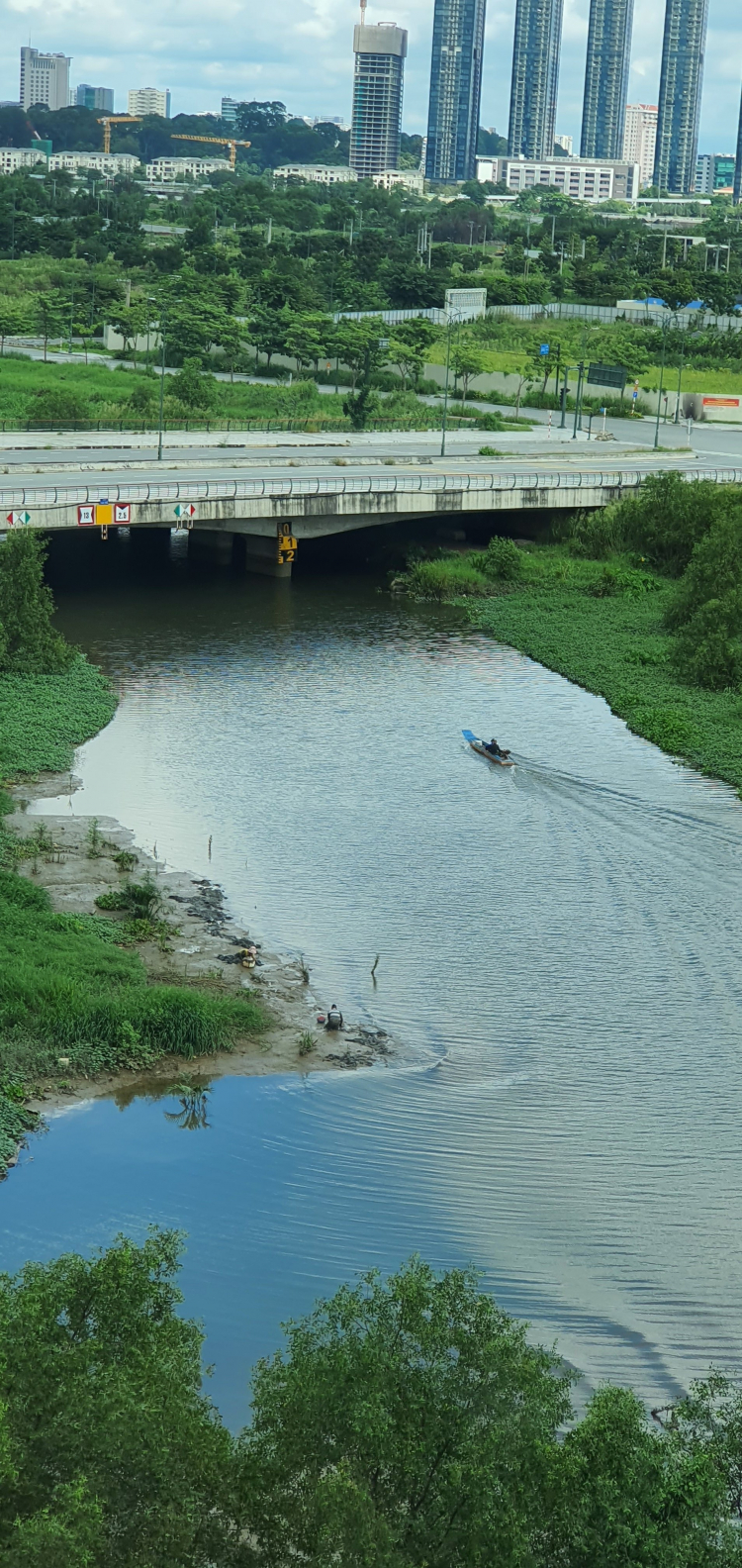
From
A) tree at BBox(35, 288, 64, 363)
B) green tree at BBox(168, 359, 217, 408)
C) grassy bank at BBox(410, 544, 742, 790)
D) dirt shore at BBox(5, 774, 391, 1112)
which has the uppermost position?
tree at BBox(35, 288, 64, 363)

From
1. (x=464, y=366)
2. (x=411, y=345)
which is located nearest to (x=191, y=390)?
(x=464, y=366)

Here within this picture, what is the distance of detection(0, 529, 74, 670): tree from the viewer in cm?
5331

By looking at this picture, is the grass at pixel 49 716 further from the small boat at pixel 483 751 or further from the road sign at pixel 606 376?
the road sign at pixel 606 376

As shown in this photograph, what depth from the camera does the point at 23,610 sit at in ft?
176

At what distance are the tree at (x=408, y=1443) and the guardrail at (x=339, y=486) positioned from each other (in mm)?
46342

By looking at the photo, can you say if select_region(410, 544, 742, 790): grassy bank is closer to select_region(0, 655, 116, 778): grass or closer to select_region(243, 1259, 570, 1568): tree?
select_region(0, 655, 116, 778): grass

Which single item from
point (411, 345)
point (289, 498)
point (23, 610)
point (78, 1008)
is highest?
point (411, 345)

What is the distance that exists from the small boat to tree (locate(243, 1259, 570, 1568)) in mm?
31658

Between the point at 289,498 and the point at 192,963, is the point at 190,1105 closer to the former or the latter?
the point at 192,963

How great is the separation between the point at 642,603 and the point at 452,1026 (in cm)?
4208

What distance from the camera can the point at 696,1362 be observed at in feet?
73.0

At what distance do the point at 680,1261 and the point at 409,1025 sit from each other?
8.21 m

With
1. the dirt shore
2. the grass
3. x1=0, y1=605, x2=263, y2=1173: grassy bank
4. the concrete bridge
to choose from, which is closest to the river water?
the dirt shore

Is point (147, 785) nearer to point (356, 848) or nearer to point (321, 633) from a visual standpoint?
point (356, 848)
